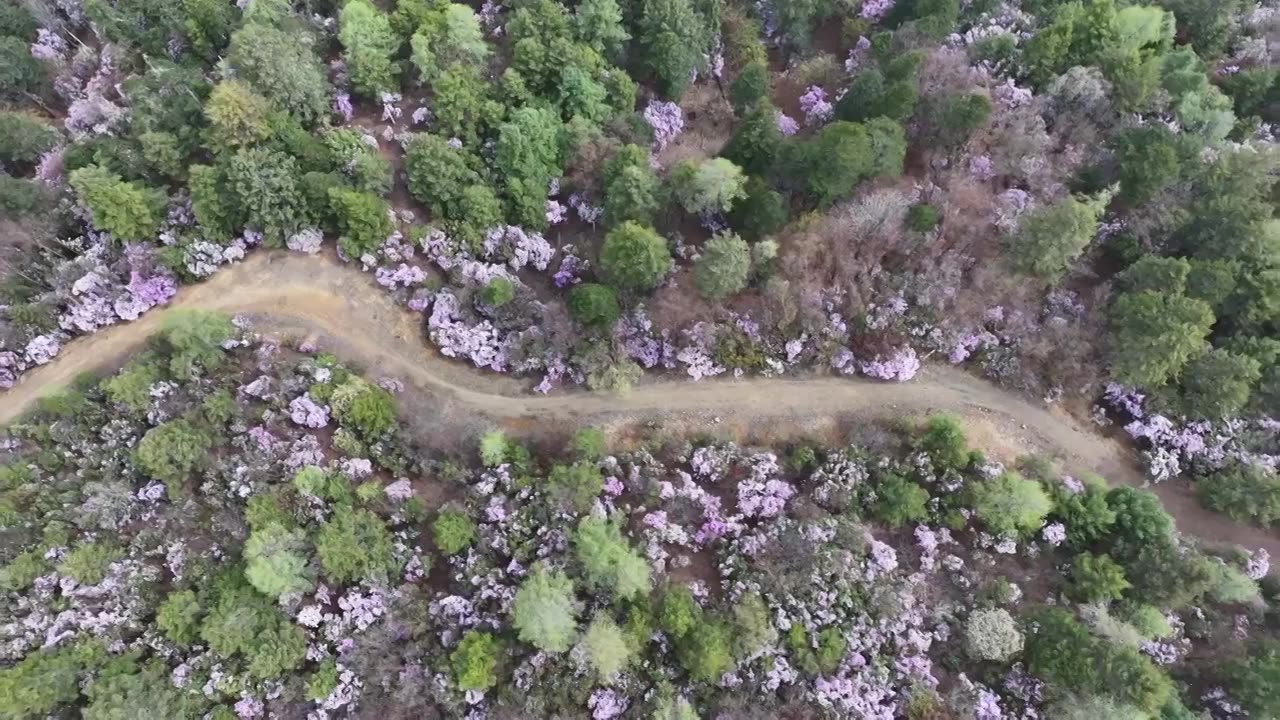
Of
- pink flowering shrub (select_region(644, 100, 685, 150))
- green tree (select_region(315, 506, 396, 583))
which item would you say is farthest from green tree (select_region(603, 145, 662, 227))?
green tree (select_region(315, 506, 396, 583))

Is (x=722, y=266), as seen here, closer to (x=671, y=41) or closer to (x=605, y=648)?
(x=671, y=41)

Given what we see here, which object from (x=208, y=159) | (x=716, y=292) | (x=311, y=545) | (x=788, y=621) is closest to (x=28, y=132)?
(x=208, y=159)

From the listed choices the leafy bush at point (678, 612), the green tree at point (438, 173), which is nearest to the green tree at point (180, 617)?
the leafy bush at point (678, 612)

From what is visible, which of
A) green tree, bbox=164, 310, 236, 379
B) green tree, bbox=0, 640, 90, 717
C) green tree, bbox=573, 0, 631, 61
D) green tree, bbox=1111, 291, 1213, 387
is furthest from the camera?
green tree, bbox=573, 0, 631, 61

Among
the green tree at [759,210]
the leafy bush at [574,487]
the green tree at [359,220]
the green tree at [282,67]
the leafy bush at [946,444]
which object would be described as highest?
the green tree at [282,67]

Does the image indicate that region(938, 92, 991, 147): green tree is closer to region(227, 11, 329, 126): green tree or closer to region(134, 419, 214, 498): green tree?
region(227, 11, 329, 126): green tree

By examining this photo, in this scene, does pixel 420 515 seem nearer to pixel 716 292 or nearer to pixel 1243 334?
pixel 716 292

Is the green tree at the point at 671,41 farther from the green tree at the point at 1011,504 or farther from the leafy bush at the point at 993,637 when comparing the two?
the leafy bush at the point at 993,637
